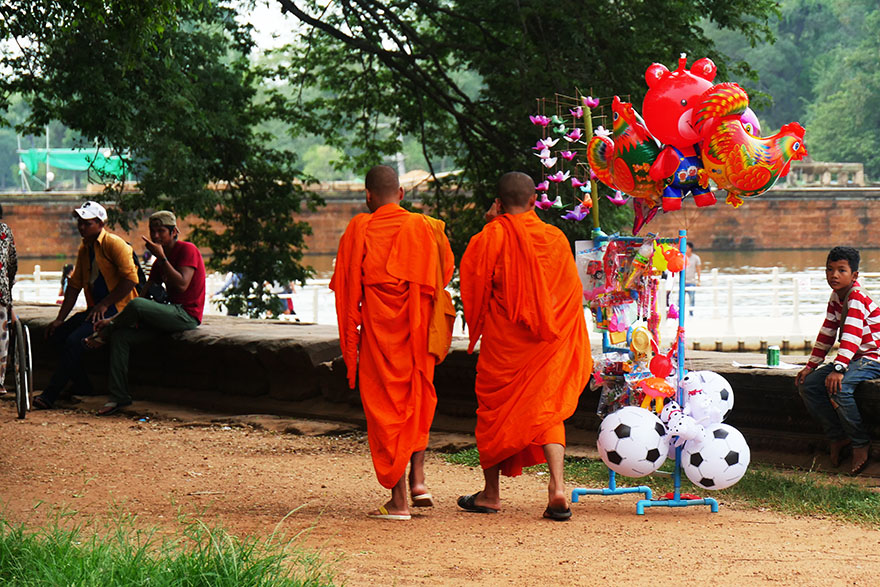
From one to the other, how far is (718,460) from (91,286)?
549 centimetres

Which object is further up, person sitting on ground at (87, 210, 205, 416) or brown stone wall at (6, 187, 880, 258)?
brown stone wall at (6, 187, 880, 258)

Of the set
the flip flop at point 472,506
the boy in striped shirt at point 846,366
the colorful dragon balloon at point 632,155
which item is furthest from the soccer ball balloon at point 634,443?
the boy in striped shirt at point 846,366

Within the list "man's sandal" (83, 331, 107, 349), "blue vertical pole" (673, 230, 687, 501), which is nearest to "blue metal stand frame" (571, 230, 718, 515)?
"blue vertical pole" (673, 230, 687, 501)

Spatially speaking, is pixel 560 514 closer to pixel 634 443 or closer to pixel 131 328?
pixel 634 443

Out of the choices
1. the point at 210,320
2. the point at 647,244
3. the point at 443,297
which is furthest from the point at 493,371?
the point at 210,320

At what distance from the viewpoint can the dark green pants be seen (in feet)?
28.3

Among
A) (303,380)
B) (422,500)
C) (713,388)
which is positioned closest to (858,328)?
(713,388)

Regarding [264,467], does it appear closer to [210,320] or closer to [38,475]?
[38,475]

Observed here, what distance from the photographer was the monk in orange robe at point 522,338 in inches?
207

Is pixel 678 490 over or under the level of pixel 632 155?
under

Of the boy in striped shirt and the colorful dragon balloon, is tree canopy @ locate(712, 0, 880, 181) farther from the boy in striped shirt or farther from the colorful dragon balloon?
the colorful dragon balloon

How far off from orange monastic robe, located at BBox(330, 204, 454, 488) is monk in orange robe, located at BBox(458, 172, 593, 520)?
243mm

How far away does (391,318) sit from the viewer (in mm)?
5387

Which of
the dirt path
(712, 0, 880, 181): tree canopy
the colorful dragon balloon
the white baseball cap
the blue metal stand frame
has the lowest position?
the dirt path
